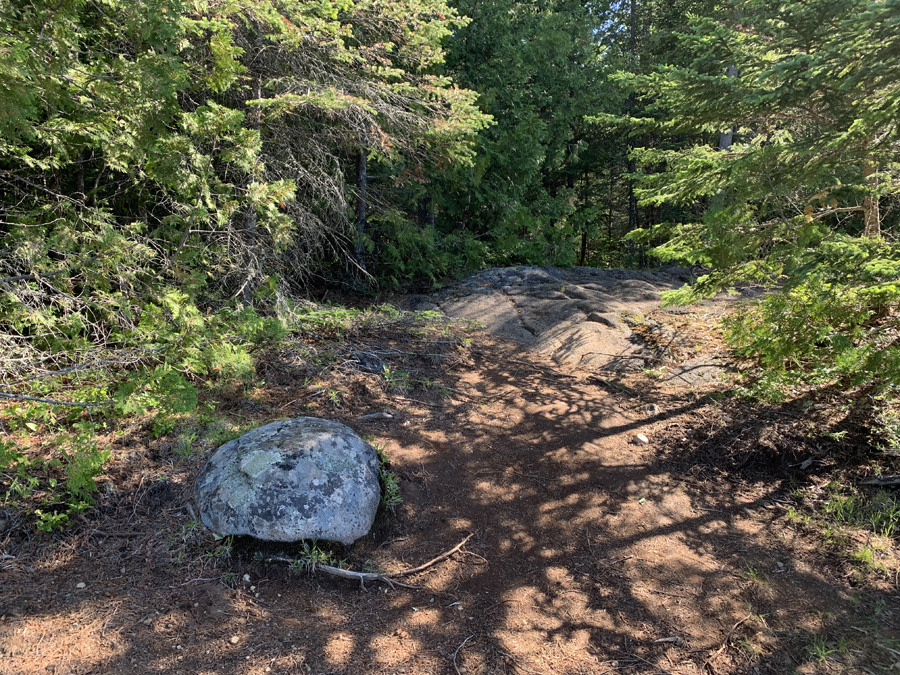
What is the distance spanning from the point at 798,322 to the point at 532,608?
332 cm

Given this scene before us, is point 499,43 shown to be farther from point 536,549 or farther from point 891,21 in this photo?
point 536,549

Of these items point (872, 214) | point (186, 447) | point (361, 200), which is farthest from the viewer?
point (361, 200)

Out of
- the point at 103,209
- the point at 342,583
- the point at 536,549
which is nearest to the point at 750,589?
the point at 536,549

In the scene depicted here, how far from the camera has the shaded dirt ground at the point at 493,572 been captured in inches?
114

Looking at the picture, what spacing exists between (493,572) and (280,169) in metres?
5.76

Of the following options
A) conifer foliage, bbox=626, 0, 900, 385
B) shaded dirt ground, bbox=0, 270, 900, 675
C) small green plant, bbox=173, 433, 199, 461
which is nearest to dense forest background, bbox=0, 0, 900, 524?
conifer foliage, bbox=626, 0, 900, 385

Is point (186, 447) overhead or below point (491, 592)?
overhead

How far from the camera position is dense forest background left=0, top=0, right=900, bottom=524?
3.57 m

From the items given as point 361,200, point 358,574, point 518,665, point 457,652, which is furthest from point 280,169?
point 518,665

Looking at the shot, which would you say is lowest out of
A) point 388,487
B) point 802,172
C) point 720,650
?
point 720,650

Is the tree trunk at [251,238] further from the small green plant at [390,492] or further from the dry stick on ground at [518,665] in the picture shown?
the dry stick on ground at [518,665]

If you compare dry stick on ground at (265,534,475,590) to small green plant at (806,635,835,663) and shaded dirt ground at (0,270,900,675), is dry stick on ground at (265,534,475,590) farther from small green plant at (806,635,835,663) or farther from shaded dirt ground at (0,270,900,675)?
small green plant at (806,635,835,663)

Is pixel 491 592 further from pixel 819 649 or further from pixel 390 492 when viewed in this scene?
pixel 819 649

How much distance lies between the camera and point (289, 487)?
11.8ft
